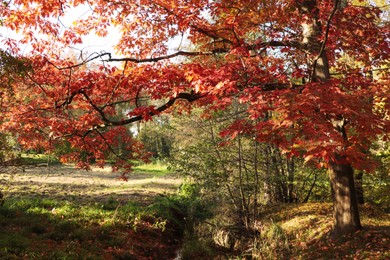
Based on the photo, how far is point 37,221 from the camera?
8062 millimetres

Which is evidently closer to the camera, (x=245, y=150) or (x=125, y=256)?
(x=125, y=256)

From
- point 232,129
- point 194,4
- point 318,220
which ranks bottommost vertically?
point 318,220

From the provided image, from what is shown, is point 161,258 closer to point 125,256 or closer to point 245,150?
point 125,256

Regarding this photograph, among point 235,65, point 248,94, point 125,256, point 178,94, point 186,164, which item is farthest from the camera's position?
point 186,164

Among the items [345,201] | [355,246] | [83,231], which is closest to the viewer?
[355,246]

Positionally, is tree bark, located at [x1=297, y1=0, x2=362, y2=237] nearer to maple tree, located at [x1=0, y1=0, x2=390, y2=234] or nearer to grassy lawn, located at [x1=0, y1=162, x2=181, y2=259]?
maple tree, located at [x1=0, y1=0, x2=390, y2=234]

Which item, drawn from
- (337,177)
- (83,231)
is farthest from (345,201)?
(83,231)

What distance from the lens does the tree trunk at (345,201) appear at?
20.3ft

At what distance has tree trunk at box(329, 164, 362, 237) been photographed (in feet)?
20.3

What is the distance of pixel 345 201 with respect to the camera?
6207 millimetres

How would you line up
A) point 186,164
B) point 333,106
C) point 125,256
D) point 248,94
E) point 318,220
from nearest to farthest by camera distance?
point 333,106 < point 248,94 < point 125,256 < point 318,220 < point 186,164

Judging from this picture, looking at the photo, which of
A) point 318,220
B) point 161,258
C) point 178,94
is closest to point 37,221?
point 161,258

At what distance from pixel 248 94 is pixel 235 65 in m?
0.99

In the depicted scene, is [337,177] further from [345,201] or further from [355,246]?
[355,246]
